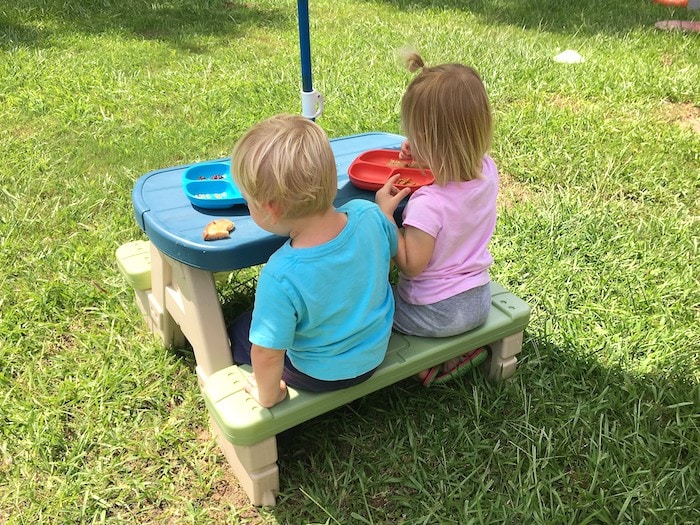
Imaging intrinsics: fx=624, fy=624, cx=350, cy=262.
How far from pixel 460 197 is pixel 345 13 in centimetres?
572

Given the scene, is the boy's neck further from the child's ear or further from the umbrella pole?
the umbrella pole

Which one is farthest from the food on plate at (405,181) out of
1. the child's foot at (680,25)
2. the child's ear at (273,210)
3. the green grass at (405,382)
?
the child's foot at (680,25)

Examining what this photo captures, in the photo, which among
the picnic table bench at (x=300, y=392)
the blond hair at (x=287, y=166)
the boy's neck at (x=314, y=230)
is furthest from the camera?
the picnic table bench at (x=300, y=392)

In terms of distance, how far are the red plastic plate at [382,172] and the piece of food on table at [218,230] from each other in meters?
0.50

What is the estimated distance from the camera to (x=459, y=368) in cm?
217

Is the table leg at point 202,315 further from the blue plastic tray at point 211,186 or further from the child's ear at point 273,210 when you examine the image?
the child's ear at point 273,210

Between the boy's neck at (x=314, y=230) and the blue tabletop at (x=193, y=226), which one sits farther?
the blue tabletop at (x=193, y=226)

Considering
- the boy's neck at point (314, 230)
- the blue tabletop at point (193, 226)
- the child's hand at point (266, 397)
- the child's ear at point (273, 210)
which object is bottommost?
the child's hand at point (266, 397)

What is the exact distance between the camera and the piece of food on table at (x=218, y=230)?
69.7 inches

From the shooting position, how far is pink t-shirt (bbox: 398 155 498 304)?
5.98ft

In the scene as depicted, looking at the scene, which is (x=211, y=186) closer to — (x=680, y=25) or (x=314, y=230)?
(x=314, y=230)

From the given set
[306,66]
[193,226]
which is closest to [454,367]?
[193,226]

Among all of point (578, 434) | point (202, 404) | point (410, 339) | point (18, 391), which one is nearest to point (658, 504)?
point (578, 434)

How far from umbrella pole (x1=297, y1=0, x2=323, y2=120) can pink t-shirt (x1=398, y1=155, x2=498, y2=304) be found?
26.1 inches
